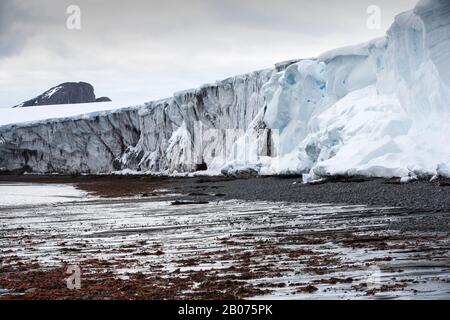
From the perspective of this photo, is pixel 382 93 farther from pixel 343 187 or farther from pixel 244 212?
pixel 244 212

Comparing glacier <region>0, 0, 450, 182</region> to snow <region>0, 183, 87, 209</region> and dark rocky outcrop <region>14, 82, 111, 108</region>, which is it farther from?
dark rocky outcrop <region>14, 82, 111, 108</region>

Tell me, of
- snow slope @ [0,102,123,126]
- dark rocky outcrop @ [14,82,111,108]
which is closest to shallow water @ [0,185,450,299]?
snow slope @ [0,102,123,126]

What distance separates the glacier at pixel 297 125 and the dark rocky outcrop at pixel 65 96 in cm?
5295

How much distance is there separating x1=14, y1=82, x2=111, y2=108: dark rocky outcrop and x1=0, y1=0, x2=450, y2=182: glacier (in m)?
53.0

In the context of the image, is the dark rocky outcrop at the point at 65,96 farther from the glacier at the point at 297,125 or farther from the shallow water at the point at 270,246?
the shallow water at the point at 270,246

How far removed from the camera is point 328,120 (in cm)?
2730

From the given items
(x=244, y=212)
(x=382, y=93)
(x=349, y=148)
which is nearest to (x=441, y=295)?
(x=244, y=212)

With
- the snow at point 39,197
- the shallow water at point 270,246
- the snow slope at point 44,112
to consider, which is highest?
the snow slope at point 44,112

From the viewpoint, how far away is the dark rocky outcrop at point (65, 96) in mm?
113000

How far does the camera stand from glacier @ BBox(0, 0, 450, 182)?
21.8 m

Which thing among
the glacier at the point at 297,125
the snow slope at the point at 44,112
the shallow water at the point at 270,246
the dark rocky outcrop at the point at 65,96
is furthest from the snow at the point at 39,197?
the dark rocky outcrop at the point at 65,96

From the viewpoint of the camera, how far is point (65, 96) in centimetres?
11256

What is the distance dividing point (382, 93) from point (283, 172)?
22.0 ft

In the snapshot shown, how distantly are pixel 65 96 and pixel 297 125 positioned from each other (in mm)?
87338
